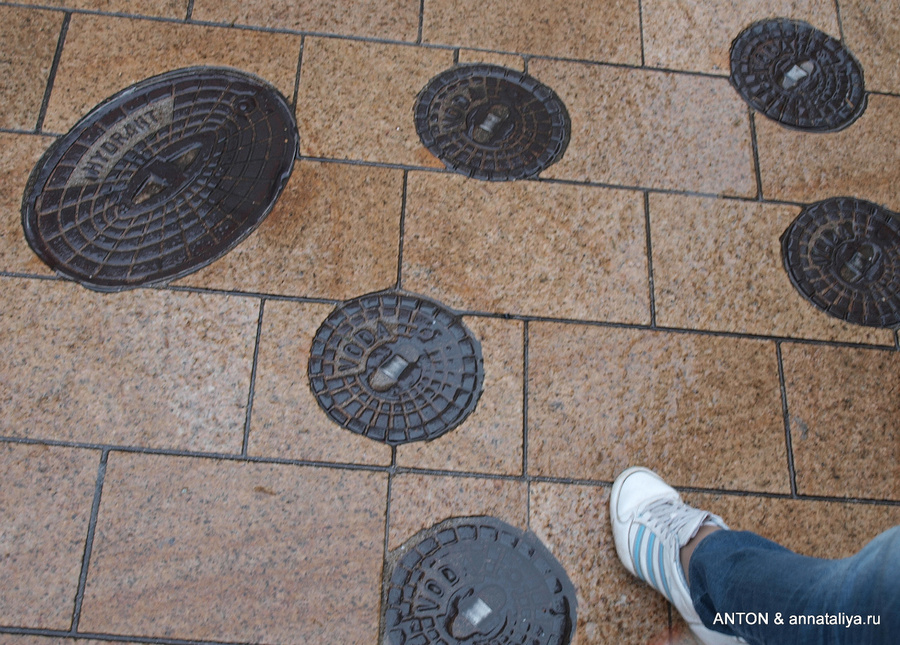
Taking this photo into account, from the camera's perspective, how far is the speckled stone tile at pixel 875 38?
359 centimetres

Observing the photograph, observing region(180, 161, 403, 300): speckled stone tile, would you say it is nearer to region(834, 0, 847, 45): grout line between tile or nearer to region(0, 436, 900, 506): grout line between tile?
region(0, 436, 900, 506): grout line between tile

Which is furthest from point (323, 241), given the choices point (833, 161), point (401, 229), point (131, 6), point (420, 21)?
point (833, 161)

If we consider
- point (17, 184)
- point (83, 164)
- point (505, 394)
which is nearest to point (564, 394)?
point (505, 394)

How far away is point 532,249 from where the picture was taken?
3.04 m

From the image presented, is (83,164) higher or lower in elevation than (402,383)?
higher

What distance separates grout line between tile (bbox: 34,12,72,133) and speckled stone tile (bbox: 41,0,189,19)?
8cm

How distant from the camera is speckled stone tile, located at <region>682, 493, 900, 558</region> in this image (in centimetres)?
264

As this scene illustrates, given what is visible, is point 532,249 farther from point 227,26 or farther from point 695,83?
point 227,26

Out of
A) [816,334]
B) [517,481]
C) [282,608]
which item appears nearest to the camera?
[282,608]

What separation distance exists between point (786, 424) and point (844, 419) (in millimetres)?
258

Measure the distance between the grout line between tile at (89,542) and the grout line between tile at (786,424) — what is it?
271 cm

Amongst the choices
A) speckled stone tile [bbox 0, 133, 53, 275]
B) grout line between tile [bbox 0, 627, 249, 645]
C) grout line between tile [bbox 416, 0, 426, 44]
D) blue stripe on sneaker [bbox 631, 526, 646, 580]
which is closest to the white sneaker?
blue stripe on sneaker [bbox 631, 526, 646, 580]

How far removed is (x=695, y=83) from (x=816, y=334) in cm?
142

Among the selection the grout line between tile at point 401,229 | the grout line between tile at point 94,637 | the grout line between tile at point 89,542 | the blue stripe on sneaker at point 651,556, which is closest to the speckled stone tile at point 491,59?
the grout line between tile at point 401,229
